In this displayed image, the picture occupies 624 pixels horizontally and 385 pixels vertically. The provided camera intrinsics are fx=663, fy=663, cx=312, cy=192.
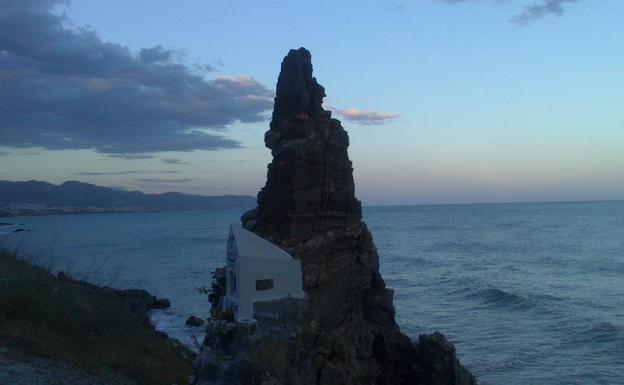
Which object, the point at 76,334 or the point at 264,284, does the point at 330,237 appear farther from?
the point at 76,334

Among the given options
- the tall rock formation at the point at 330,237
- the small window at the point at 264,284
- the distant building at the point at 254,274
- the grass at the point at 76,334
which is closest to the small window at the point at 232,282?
the distant building at the point at 254,274

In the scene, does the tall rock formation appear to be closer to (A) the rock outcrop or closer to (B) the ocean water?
(A) the rock outcrop

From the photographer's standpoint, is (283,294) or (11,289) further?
(11,289)

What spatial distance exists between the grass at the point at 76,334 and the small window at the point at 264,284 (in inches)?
217

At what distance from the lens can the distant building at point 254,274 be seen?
18922 mm

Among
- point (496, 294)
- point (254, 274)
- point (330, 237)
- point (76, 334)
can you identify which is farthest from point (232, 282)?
point (496, 294)

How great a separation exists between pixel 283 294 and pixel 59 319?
836 centimetres

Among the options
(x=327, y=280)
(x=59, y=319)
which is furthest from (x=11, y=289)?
(x=327, y=280)

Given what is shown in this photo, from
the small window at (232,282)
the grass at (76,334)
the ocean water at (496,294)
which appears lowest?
the ocean water at (496,294)

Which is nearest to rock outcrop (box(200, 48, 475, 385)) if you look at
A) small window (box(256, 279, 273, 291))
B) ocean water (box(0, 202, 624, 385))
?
small window (box(256, 279, 273, 291))

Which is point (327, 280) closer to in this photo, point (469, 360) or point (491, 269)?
point (469, 360)

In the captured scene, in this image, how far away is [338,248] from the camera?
965 inches

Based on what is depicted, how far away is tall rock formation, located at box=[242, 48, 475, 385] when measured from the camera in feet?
76.5

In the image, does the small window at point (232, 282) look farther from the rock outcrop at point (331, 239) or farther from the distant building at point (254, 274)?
the rock outcrop at point (331, 239)
